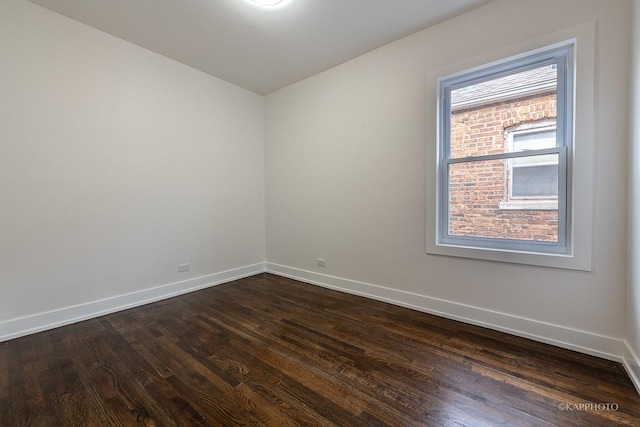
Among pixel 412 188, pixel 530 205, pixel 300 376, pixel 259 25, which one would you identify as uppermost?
pixel 259 25

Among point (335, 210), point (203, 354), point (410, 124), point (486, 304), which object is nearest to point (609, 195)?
point (486, 304)

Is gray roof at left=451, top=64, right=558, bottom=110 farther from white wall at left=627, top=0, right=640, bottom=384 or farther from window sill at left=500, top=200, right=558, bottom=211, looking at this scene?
window sill at left=500, top=200, right=558, bottom=211

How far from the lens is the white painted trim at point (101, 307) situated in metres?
2.30

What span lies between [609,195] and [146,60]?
451 centimetres

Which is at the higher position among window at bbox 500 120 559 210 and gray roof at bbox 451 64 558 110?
gray roof at bbox 451 64 558 110

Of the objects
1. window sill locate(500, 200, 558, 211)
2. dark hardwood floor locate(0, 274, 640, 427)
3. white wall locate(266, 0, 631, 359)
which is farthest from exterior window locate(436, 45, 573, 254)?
dark hardwood floor locate(0, 274, 640, 427)

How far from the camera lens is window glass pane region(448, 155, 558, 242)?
2.24 m

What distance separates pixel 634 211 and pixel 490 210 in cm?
88

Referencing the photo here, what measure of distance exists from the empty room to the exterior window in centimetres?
2

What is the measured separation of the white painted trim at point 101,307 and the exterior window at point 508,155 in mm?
2999

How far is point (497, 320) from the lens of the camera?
7.71 feet

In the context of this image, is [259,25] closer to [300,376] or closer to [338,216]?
[338,216]

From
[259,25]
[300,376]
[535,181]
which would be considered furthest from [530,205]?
[259,25]

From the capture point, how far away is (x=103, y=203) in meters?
2.76
